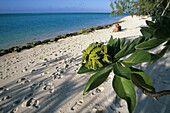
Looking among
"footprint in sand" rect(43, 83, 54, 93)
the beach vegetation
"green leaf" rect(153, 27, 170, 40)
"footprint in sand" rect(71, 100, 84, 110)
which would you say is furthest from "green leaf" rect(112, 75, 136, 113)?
"footprint in sand" rect(43, 83, 54, 93)

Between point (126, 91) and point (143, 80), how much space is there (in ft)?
0.53

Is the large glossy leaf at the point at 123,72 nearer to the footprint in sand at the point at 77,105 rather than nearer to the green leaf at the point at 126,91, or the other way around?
the green leaf at the point at 126,91

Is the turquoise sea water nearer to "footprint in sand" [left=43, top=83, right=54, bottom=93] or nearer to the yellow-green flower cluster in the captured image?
"footprint in sand" [left=43, top=83, right=54, bottom=93]

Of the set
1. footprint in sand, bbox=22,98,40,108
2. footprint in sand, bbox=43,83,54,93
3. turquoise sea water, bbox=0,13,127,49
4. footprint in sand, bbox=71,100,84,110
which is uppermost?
turquoise sea water, bbox=0,13,127,49

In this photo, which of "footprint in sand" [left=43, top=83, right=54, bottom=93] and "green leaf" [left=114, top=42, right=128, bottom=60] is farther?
"footprint in sand" [left=43, top=83, right=54, bottom=93]

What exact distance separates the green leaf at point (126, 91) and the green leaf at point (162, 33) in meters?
0.37

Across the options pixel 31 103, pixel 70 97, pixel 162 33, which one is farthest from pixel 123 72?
pixel 31 103

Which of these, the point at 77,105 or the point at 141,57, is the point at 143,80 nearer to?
the point at 141,57

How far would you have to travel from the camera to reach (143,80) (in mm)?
726

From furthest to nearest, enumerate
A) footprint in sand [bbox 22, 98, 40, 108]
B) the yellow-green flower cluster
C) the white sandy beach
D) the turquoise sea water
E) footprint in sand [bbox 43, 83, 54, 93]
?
1. the turquoise sea water
2. footprint in sand [bbox 43, 83, 54, 93]
3. footprint in sand [bbox 22, 98, 40, 108]
4. the white sandy beach
5. the yellow-green flower cluster

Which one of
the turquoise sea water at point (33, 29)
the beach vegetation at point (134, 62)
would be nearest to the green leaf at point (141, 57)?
the beach vegetation at point (134, 62)

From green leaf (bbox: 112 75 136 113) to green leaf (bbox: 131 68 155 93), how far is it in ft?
0.28

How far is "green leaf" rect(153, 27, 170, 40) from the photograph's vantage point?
65 cm

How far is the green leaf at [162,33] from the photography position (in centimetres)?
65
